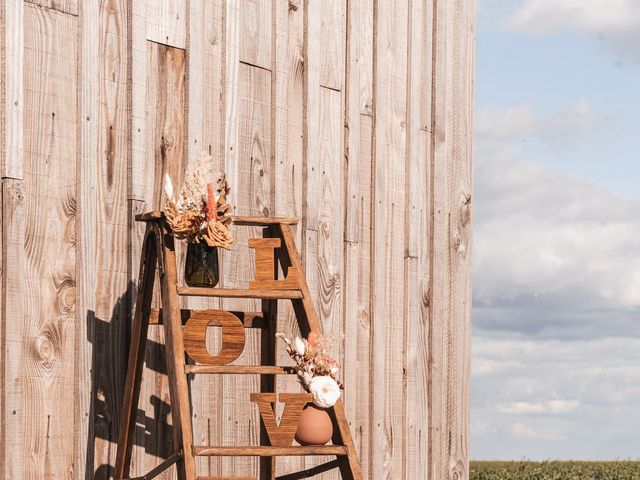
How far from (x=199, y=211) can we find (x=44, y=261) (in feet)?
2.02

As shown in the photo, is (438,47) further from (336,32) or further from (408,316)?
(408,316)

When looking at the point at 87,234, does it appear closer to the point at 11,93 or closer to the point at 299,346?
the point at 11,93

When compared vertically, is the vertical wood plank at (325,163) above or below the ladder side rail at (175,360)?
above

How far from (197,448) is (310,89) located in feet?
6.38

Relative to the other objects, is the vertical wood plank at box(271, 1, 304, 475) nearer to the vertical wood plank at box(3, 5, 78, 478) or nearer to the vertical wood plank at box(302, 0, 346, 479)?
the vertical wood plank at box(302, 0, 346, 479)

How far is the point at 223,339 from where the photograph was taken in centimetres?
336

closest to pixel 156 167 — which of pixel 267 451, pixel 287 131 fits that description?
pixel 287 131

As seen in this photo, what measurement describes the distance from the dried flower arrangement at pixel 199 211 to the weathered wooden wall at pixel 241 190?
0.50m

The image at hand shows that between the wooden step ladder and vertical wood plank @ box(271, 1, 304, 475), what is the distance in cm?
57

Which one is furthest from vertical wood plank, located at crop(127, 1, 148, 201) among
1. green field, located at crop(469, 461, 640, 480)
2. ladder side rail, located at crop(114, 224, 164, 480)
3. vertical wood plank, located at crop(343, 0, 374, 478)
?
green field, located at crop(469, 461, 640, 480)

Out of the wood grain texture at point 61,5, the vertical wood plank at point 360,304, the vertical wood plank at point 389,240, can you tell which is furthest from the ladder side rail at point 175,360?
the vertical wood plank at point 389,240

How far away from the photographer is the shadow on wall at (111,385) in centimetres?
356

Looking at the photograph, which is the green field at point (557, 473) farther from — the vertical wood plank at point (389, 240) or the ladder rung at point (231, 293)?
the ladder rung at point (231, 293)

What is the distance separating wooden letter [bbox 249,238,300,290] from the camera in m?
3.39
